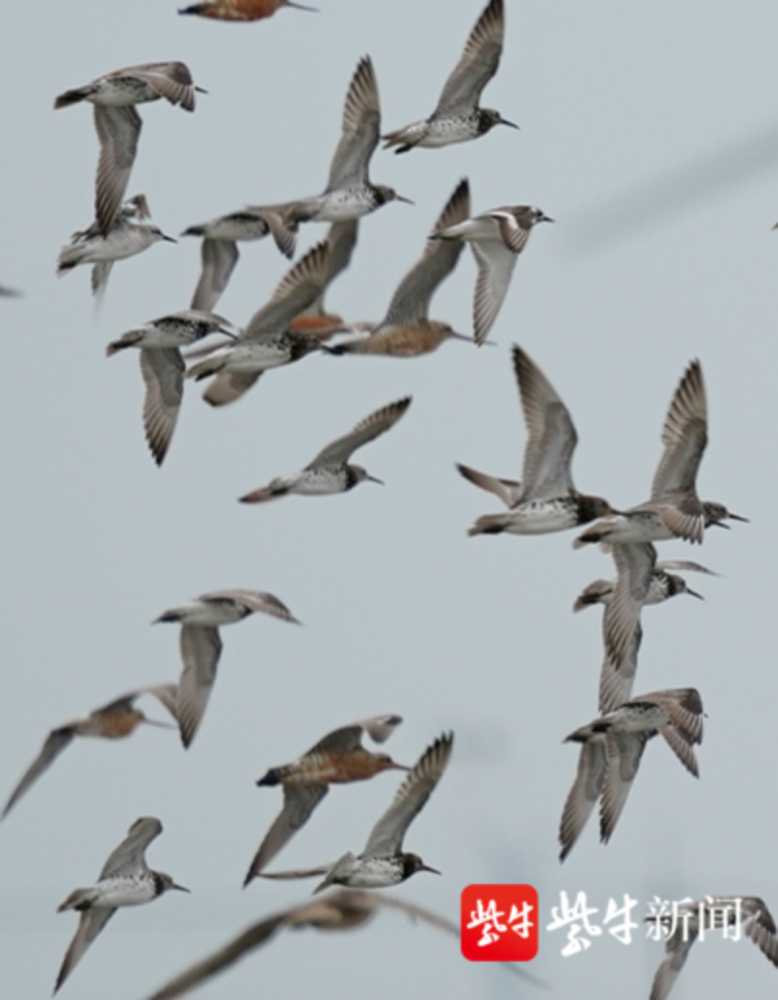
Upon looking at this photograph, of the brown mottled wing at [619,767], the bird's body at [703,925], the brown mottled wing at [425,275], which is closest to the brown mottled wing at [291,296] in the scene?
the brown mottled wing at [425,275]

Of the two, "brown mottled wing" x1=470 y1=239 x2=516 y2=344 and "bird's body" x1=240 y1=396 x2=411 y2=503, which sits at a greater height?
"brown mottled wing" x1=470 y1=239 x2=516 y2=344

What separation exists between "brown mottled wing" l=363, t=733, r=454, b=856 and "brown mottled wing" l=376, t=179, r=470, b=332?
3993 millimetres

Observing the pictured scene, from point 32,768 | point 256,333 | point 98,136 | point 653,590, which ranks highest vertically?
point 98,136

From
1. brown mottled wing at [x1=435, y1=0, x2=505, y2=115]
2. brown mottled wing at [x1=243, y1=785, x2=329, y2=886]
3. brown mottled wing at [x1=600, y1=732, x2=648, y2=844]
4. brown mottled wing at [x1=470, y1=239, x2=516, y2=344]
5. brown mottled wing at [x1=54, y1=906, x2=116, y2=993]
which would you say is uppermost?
brown mottled wing at [x1=435, y1=0, x2=505, y2=115]

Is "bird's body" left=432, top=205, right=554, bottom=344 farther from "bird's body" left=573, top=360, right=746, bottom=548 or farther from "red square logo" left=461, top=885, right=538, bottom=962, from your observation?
"red square logo" left=461, top=885, right=538, bottom=962

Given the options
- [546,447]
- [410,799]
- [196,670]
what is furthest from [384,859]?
[546,447]

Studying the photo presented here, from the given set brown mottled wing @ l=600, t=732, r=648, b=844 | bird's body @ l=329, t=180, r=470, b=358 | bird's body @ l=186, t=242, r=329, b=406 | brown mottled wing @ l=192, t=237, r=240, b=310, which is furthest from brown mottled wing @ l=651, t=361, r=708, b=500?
brown mottled wing @ l=192, t=237, r=240, b=310

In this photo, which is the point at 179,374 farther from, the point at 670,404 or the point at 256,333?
the point at 670,404

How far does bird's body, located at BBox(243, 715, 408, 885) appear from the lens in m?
18.4

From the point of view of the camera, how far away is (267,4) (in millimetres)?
18078

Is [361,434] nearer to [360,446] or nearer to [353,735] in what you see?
[360,446]

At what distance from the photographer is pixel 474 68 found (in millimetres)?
19359

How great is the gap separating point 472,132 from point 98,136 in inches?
103

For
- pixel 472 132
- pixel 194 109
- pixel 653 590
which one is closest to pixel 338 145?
pixel 472 132
